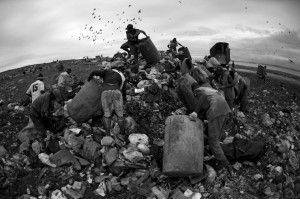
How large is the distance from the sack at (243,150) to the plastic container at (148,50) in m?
3.54

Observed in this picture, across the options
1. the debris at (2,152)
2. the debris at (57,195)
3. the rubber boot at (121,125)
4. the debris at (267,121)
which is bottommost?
the debris at (57,195)

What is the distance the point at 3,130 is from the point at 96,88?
2.84 metres

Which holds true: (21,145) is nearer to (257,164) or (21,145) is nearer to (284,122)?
(257,164)

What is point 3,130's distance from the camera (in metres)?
7.76

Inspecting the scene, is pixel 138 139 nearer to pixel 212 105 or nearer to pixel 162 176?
pixel 162 176

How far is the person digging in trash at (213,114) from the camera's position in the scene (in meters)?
5.36

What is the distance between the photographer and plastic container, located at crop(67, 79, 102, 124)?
6453 mm

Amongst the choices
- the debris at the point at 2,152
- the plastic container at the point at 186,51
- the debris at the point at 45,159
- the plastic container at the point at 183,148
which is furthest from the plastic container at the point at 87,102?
the plastic container at the point at 186,51

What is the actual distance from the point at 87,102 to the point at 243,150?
3001 mm

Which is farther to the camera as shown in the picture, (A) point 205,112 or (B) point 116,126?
(B) point 116,126

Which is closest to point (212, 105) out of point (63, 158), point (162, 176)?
point (162, 176)

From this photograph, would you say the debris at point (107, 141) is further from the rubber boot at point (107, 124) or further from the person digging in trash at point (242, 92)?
the person digging in trash at point (242, 92)

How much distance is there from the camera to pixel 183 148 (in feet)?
16.7

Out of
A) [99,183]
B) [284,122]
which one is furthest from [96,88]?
[284,122]
